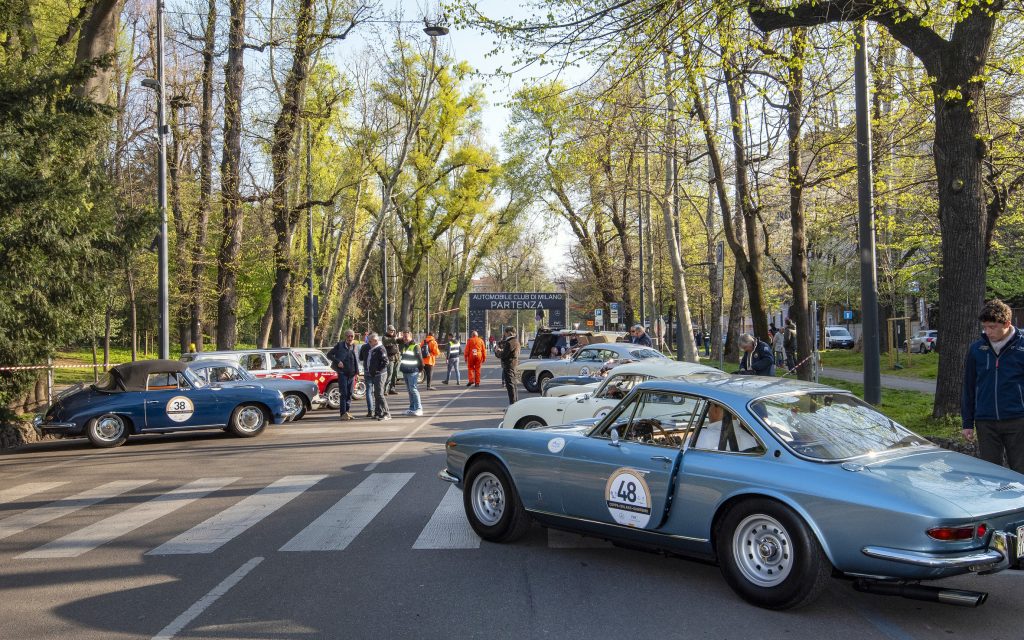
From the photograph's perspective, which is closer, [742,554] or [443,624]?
[443,624]

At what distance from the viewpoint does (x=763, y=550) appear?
17.6ft

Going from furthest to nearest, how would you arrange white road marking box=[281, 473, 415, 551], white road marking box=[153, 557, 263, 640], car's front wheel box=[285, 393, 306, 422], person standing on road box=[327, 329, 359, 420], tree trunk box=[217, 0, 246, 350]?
tree trunk box=[217, 0, 246, 350] < car's front wheel box=[285, 393, 306, 422] < person standing on road box=[327, 329, 359, 420] < white road marking box=[281, 473, 415, 551] < white road marking box=[153, 557, 263, 640]

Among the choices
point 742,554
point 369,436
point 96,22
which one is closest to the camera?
point 742,554

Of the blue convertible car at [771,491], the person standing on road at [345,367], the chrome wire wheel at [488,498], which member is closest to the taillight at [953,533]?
the blue convertible car at [771,491]

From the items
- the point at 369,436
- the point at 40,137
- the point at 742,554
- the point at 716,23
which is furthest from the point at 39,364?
the point at 742,554

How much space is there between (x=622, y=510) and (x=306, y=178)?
28390mm

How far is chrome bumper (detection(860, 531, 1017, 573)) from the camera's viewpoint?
466 cm

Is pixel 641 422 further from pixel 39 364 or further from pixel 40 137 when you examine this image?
pixel 39 364

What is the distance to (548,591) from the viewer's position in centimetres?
575

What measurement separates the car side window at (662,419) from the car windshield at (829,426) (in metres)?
0.52

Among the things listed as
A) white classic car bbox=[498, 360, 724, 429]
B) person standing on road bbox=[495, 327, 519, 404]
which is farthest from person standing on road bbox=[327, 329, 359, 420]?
white classic car bbox=[498, 360, 724, 429]

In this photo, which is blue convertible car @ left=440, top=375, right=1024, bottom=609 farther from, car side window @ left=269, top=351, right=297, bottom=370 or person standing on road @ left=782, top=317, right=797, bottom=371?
person standing on road @ left=782, top=317, right=797, bottom=371

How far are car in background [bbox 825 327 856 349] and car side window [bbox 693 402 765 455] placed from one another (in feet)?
189

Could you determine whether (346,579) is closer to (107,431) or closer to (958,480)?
(958,480)
